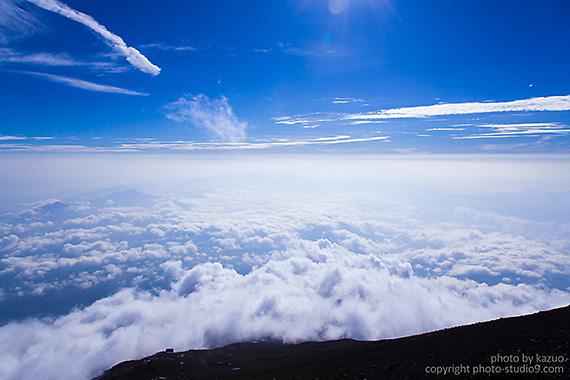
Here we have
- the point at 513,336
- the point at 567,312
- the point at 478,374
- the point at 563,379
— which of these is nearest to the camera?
Result: the point at 563,379

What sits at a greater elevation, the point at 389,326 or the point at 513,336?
the point at 513,336

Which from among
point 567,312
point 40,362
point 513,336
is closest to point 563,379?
point 513,336

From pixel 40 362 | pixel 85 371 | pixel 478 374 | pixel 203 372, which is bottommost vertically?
pixel 40 362

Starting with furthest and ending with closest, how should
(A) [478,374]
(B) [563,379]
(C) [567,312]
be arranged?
(C) [567,312] → (A) [478,374] → (B) [563,379]

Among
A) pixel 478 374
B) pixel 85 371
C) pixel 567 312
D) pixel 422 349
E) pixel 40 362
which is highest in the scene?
pixel 478 374

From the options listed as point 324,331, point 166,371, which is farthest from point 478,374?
point 324,331

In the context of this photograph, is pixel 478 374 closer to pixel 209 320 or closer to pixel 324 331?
pixel 324 331

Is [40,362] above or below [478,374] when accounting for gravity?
below

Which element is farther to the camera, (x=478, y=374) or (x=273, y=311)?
(x=273, y=311)

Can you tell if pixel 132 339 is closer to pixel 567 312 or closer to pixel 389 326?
pixel 389 326
